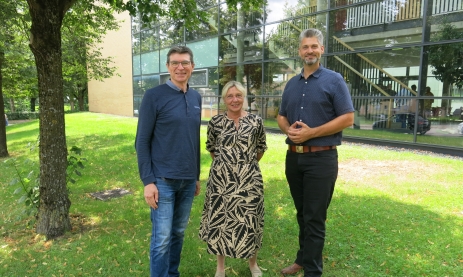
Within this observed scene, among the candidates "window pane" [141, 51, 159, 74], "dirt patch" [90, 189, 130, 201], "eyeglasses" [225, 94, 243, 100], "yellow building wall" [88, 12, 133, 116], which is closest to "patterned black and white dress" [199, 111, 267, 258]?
"eyeglasses" [225, 94, 243, 100]

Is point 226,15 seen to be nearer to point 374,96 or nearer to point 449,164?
point 374,96

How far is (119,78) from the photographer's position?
26.7 meters

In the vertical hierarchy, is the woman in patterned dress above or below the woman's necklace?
below

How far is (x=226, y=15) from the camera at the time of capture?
15523 mm

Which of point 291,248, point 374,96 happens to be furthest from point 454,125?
point 291,248

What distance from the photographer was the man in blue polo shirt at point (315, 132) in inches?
107

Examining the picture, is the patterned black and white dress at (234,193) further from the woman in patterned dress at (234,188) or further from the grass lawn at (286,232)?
the grass lawn at (286,232)

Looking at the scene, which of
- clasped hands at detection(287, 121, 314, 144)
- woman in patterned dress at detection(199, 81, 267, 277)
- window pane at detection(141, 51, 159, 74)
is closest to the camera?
clasped hands at detection(287, 121, 314, 144)

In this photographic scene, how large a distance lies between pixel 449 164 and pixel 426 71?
3.34 metres

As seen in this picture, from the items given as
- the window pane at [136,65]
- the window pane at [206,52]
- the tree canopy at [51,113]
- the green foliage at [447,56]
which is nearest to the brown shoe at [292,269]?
the tree canopy at [51,113]

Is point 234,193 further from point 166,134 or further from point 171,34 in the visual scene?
point 171,34

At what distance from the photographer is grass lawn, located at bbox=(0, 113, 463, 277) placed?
10.8 ft

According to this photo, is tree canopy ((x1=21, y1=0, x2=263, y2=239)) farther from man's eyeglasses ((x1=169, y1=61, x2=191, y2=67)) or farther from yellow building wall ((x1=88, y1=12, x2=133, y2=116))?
yellow building wall ((x1=88, y1=12, x2=133, y2=116))

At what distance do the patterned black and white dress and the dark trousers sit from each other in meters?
0.37
